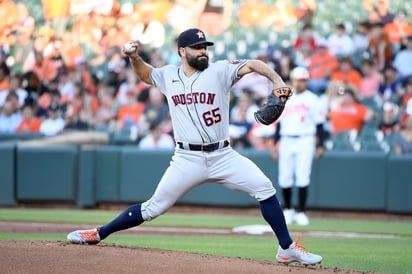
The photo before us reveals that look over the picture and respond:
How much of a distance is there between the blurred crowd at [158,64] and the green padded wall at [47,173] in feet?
1.72

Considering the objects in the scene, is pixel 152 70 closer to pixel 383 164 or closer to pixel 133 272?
pixel 133 272

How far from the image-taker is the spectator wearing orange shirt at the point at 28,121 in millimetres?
14094

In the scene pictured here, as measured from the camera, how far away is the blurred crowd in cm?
1346

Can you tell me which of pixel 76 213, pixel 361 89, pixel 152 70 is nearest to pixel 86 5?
pixel 76 213

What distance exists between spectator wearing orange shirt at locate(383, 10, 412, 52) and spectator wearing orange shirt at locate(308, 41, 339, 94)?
1037 millimetres

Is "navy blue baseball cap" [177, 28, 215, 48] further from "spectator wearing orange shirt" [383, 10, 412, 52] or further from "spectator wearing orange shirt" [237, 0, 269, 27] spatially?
"spectator wearing orange shirt" [237, 0, 269, 27]

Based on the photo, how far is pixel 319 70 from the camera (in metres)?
13.8

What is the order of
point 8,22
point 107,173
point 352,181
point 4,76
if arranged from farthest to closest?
point 8,22 < point 4,76 < point 107,173 < point 352,181

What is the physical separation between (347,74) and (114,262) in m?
8.86

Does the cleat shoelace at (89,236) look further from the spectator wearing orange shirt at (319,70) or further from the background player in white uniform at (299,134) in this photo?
the spectator wearing orange shirt at (319,70)

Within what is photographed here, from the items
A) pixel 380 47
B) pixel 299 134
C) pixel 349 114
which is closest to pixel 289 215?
pixel 299 134

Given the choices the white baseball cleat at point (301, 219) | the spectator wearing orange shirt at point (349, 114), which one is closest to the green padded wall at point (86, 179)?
the white baseball cleat at point (301, 219)

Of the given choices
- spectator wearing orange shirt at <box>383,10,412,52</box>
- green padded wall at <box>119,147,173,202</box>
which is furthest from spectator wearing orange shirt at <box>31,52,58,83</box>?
spectator wearing orange shirt at <box>383,10,412,52</box>

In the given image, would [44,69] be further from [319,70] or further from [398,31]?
[398,31]
